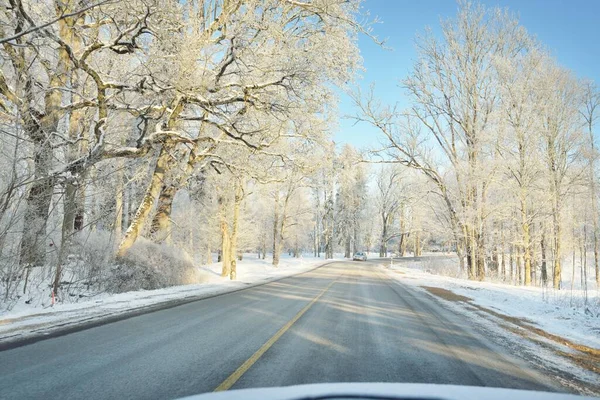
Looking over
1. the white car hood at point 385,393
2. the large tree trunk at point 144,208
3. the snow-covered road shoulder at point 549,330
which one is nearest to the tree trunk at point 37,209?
the large tree trunk at point 144,208

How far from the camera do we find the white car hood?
6.75 feet

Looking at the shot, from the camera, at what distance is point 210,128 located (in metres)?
19.7

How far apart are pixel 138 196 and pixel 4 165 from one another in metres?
17.8

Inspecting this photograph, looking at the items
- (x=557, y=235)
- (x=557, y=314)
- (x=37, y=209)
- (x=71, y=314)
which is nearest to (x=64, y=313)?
(x=71, y=314)

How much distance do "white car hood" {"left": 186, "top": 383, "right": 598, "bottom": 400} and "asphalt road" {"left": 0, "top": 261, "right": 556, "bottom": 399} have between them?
5.36ft

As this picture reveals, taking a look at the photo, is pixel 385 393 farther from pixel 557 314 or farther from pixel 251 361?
pixel 557 314

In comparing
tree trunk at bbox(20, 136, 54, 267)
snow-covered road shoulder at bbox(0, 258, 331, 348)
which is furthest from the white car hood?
tree trunk at bbox(20, 136, 54, 267)

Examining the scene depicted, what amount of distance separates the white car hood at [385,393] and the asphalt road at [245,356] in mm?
1635

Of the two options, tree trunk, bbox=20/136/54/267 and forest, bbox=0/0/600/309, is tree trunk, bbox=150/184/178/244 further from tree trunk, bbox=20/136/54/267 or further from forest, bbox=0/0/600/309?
tree trunk, bbox=20/136/54/267

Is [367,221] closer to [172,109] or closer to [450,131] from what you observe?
[450,131]

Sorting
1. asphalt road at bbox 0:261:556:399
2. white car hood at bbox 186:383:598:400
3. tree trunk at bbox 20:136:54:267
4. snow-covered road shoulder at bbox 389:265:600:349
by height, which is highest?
tree trunk at bbox 20:136:54:267

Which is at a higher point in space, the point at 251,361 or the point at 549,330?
the point at 251,361

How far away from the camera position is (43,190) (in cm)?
956

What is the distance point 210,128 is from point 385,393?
19.0 meters
